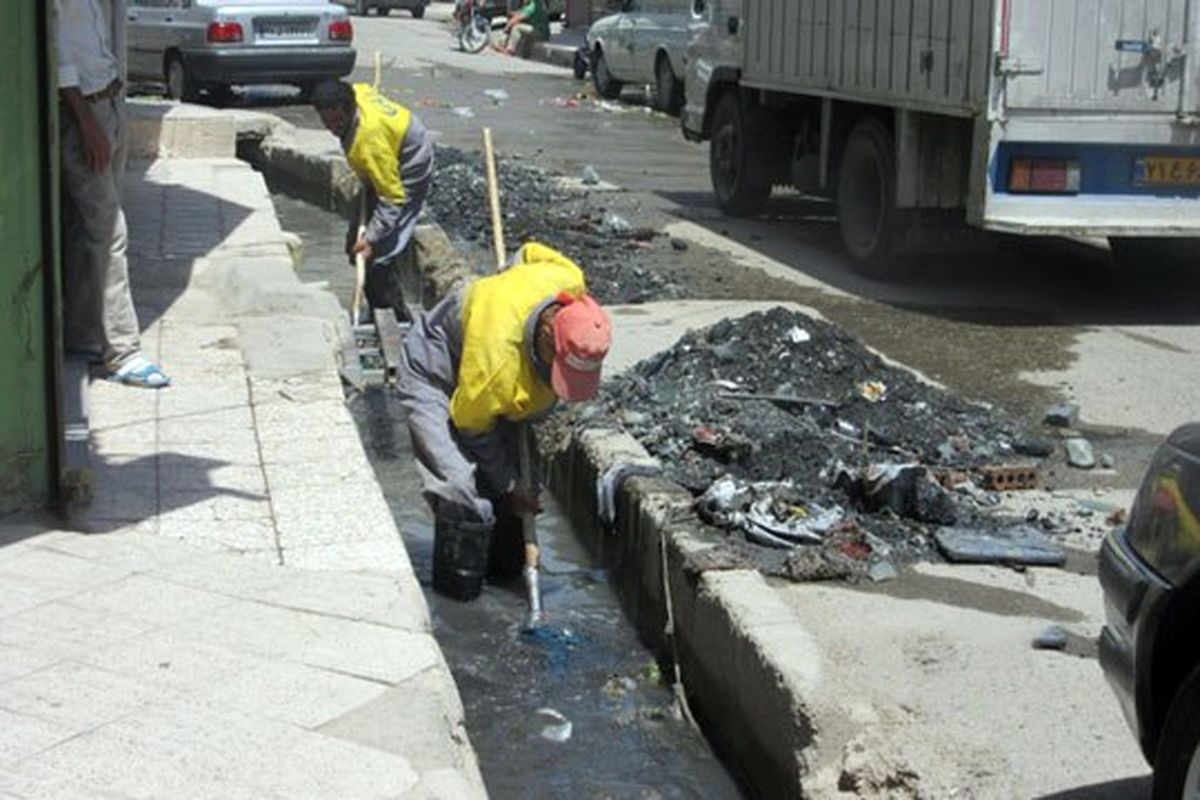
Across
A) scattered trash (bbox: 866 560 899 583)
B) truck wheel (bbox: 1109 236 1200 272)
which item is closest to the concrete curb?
scattered trash (bbox: 866 560 899 583)

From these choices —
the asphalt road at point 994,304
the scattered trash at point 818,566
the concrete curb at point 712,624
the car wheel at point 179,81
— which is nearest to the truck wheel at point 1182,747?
the concrete curb at point 712,624

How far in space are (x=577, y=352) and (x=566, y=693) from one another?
3.96 ft

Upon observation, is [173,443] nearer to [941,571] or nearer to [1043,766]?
[941,571]

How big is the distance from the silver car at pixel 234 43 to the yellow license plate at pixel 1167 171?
11392 millimetres

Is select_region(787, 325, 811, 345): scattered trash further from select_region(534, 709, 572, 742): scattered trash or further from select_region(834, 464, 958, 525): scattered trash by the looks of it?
select_region(534, 709, 572, 742): scattered trash

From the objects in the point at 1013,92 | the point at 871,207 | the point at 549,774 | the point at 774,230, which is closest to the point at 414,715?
the point at 549,774

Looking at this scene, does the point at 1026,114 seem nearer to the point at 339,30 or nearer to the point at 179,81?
the point at 339,30

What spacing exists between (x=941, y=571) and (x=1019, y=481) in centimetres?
116

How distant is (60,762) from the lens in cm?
440

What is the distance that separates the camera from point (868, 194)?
13062 millimetres

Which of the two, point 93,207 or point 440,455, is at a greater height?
point 93,207

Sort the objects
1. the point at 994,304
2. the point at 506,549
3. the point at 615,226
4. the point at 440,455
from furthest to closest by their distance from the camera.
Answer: the point at 615,226, the point at 994,304, the point at 506,549, the point at 440,455

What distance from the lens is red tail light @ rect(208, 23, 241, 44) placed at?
67.4 feet

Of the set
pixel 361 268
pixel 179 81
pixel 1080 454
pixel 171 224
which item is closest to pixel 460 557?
pixel 1080 454
